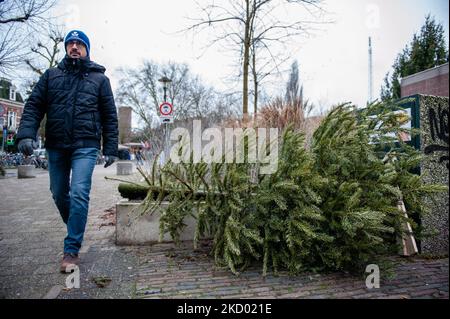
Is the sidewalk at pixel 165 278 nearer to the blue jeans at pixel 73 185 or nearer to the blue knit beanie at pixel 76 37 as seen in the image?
the blue jeans at pixel 73 185

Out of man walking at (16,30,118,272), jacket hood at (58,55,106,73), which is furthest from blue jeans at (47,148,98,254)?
jacket hood at (58,55,106,73)

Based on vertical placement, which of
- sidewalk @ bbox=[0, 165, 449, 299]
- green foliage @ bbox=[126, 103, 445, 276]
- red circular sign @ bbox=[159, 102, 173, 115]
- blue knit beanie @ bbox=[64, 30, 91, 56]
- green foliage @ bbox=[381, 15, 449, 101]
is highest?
green foliage @ bbox=[381, 15, 449, 101]

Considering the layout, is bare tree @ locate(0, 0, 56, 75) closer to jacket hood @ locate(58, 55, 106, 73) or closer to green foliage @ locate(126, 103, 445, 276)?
jacket hood @ locate(58, 55, 106, 73)

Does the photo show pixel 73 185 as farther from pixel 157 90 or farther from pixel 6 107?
pixel 157 90

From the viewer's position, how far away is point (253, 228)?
2.59m

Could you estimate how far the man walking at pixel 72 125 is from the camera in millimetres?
2623

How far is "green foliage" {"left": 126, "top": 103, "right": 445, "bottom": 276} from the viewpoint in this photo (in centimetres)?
238

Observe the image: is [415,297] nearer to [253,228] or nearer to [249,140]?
[253,228]

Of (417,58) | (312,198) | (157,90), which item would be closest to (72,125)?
(312,198)

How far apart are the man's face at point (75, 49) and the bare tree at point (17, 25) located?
169 cm

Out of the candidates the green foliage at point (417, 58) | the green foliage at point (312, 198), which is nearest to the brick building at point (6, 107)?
the green foliage at point (312, 198)

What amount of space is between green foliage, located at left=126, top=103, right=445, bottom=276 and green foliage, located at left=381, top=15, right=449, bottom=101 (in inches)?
124
